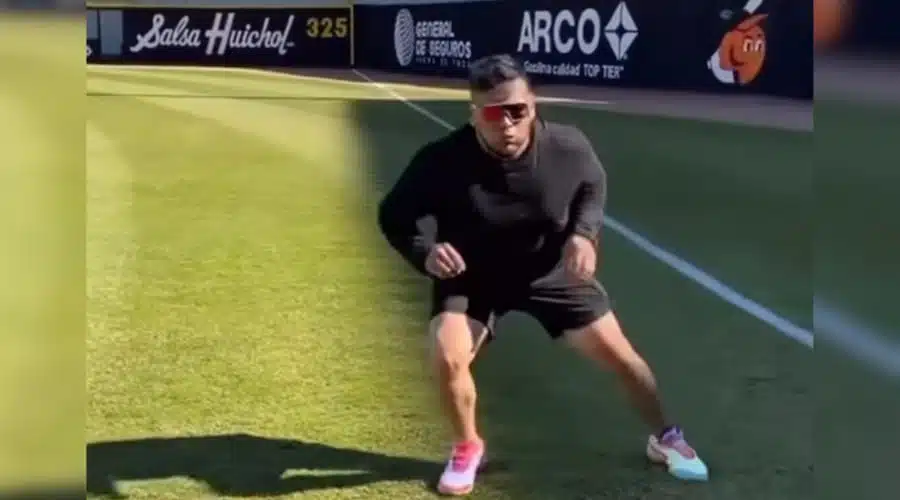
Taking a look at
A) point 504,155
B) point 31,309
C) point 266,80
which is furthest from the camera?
point 266,80

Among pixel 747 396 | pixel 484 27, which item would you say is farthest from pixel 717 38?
pixel 747 396

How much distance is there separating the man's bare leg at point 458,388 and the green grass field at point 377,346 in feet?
0.12

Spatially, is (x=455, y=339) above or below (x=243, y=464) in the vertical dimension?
above

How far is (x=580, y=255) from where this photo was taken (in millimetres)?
2006

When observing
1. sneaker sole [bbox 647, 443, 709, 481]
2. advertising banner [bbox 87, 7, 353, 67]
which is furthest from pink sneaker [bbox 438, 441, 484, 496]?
advertising banner [bbox 87, 7, 353, 67]

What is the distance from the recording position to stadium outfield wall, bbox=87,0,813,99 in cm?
736

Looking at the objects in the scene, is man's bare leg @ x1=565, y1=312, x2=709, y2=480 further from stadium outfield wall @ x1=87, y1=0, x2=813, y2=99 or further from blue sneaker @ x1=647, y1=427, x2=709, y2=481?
stadium outfield wall @ x1=87, y1=0, x2=813, y2=99

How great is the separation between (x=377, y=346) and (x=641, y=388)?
82 cm

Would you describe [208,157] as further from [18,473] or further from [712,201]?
[18,473]

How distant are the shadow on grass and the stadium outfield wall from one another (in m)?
2.12

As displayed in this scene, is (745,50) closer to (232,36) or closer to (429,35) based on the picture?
(429,35)

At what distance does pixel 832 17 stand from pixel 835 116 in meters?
0.12

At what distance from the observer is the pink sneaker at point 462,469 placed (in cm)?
212

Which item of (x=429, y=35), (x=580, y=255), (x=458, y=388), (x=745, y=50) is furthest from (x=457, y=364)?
(x=429, y=35)
